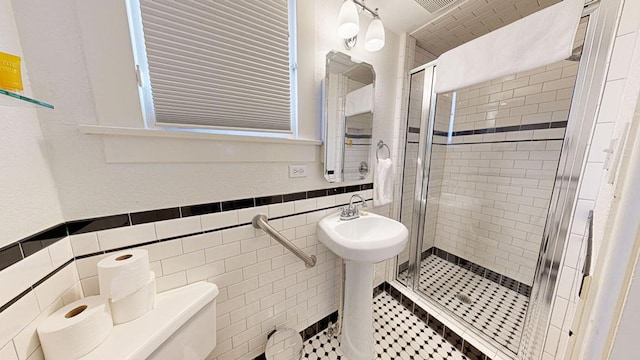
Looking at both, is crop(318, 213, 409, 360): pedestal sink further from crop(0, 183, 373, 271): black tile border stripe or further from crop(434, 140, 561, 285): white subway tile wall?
crop(434, 140, 561, 285): white subway tile wall

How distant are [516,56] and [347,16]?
864 mm

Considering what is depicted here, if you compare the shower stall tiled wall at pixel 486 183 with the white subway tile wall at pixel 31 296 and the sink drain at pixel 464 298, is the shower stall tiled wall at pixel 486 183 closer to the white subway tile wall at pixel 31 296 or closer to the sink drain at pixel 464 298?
the sink drain at pixel 464 298

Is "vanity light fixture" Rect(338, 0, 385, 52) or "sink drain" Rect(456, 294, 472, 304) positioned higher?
"vanity light fixture" Rect(338, 0, 385, 52)

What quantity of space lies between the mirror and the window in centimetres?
23

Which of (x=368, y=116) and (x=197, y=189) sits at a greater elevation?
(x=368, y=116)

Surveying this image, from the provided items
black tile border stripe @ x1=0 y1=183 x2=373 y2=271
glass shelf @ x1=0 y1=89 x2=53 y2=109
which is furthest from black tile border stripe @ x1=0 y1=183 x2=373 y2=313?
glass shelf @ x1=0 y1=89 x2=53 y2=109

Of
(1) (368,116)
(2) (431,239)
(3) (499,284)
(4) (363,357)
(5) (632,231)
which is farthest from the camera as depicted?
(2) (431,239)

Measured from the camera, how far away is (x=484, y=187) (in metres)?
1.84

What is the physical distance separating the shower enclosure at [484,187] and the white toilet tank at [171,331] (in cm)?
151

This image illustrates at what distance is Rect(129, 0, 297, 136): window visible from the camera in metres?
0.71

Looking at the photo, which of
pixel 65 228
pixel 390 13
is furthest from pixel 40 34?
pixel 390 13

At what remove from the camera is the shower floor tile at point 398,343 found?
1181 mm

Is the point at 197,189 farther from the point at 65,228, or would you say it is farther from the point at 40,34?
the point at 40,34

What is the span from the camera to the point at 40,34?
55cm
